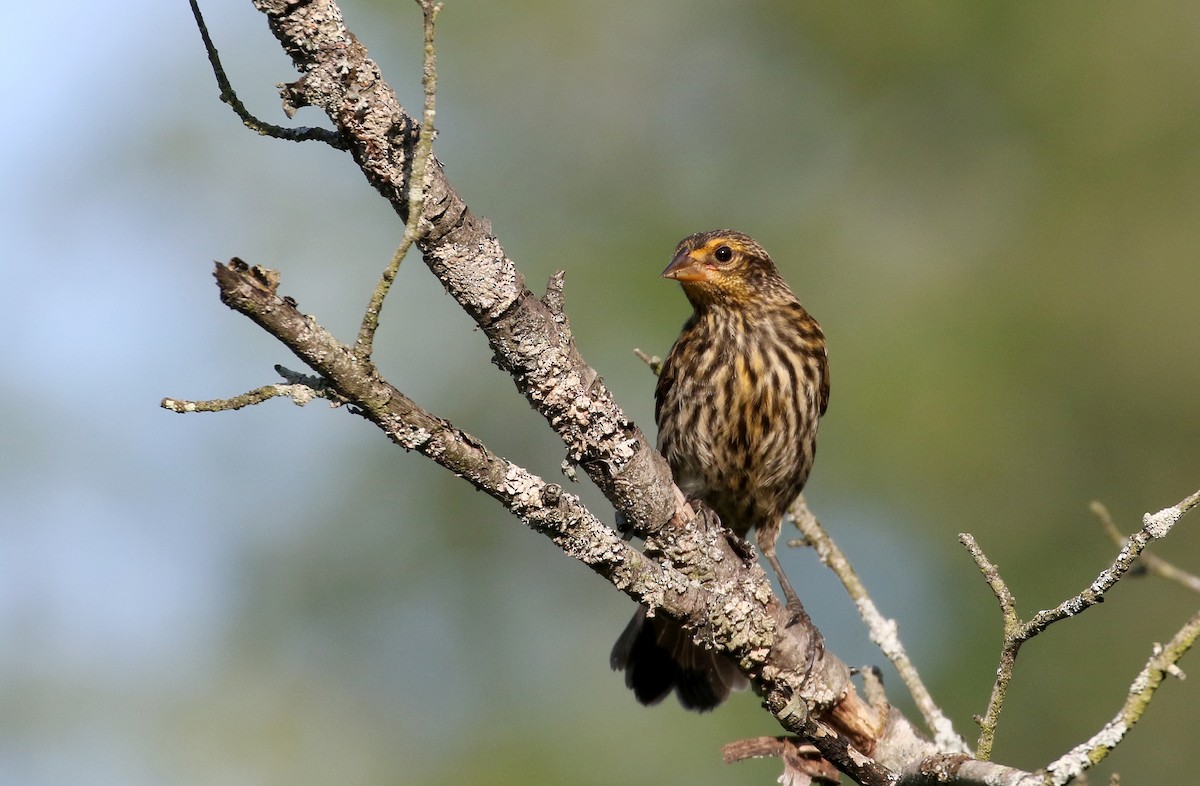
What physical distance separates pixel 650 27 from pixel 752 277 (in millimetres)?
8305

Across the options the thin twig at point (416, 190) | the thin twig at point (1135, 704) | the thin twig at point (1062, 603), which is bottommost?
the thin twig at point (1135, 704)

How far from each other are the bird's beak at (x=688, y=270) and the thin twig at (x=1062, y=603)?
8.42 feet

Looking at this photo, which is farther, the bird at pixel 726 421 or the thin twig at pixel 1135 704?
the bird at pixel 726 421

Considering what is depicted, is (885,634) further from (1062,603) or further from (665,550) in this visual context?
(1062,603)

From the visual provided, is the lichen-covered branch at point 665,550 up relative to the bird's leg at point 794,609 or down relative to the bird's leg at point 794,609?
down

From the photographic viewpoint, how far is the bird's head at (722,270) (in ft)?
17.4

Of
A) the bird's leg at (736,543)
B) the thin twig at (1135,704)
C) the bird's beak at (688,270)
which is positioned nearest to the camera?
the thin twig at (1135,704)

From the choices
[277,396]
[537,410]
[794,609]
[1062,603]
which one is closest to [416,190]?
[277,396]

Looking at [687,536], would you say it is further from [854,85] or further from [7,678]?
[854,85]

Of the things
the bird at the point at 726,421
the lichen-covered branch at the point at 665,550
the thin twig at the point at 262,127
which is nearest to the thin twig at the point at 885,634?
the lichen-covered branch at the point at 665,550

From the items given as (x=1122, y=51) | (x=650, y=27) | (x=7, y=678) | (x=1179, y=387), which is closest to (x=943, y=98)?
(x=1122, y=51)

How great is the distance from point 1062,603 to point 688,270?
271 cm

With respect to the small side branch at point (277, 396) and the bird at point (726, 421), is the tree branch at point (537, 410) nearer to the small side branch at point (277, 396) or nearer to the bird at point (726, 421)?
the small side branch at point (277, 396)

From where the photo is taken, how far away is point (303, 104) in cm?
267
